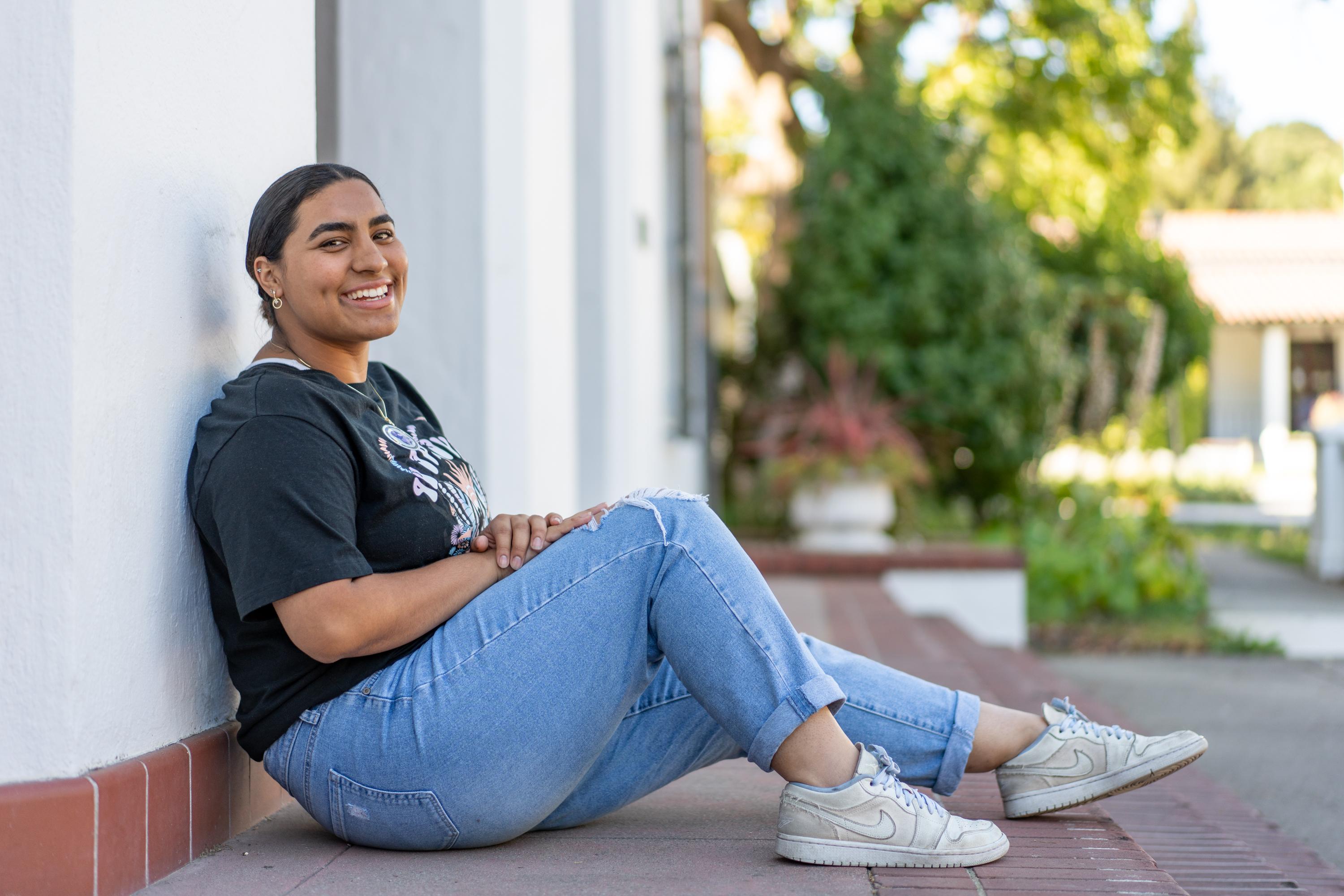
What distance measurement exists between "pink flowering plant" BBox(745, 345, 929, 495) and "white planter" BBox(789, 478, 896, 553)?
49 millimetres

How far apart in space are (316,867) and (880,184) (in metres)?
7.34

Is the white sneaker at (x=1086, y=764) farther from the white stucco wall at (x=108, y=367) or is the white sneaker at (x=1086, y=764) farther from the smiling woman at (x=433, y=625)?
the white stucco wall at (x=108, y=367)

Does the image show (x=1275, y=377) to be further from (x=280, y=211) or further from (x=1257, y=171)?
(x=1257, y=171)

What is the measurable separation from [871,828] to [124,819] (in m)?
1.03

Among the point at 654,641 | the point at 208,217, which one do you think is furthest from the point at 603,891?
the point at 208,217

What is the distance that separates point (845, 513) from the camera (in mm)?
7113

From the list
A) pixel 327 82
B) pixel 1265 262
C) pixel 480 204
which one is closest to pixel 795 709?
pixel 480 204

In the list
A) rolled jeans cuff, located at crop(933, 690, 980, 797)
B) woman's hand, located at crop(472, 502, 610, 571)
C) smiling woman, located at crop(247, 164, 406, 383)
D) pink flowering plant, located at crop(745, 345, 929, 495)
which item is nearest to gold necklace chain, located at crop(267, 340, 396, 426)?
smiling woman, located at crop(247, 164, 406, 383)

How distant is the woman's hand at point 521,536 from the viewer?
77.5 inches

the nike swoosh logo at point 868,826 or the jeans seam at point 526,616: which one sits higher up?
the jeans seam at point 526,616

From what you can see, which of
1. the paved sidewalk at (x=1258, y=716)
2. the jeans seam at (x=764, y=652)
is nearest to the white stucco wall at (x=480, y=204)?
the jeans seam at (x=764, y=652)

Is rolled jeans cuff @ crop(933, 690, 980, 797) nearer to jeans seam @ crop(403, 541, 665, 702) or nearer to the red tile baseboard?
jeans seam @ crop(403, 541, 665, 702)

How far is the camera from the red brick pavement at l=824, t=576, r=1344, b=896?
1875 mm

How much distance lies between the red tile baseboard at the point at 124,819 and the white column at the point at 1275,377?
2168 centimetres
